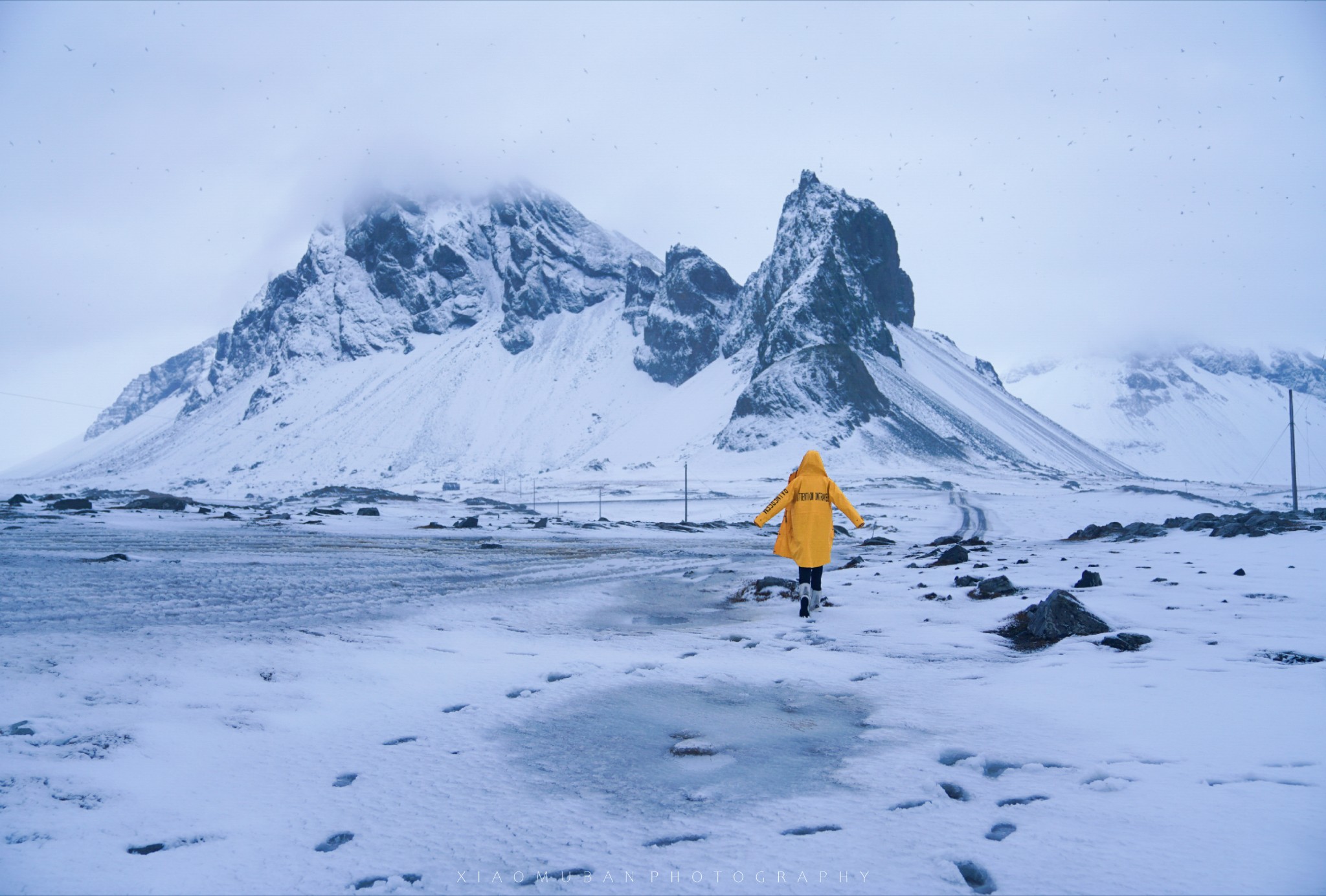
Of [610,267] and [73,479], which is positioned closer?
[73,479]

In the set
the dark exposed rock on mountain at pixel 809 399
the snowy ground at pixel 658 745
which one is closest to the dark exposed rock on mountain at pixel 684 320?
the dark exposed rock on mountain at pixel 809 399

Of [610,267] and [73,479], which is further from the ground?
[610,267]

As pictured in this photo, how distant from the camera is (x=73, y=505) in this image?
27812 millimetres

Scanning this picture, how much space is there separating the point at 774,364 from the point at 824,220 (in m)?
31.7

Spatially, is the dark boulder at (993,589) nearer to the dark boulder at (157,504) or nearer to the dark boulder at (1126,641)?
the dark boulder at (1126,641)

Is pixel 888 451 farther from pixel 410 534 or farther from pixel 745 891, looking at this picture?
pixel 745 891

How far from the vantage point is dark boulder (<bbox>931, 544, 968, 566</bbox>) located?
484 inches

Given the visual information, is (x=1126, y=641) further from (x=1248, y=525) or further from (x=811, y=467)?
(x=1248, y=525)

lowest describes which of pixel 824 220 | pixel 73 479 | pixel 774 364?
pixel 73 479

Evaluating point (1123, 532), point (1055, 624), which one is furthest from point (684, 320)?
point (1055, 624)

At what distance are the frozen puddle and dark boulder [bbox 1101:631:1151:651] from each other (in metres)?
2.25

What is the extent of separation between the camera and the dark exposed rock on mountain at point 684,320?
133 metres

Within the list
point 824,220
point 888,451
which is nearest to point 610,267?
point 824,220

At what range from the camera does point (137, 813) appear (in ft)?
10.1
